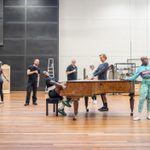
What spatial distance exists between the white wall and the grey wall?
682 millimetres

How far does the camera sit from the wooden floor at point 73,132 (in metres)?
5.34

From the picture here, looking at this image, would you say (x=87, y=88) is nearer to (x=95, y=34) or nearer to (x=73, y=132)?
(x=73, y=132)

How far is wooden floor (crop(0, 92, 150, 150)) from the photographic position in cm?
534

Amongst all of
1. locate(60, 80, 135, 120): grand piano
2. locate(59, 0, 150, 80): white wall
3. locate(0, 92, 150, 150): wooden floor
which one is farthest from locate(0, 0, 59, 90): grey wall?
locate(60, 80, 135, 120): grand piano

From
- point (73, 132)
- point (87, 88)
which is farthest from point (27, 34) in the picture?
point (73, 132)

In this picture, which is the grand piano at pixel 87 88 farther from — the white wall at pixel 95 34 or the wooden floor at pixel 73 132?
the white wall at pixel 95 34

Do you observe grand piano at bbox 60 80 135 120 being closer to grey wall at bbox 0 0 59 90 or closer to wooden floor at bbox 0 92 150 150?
wooden floor at bbox 0 92 150 150

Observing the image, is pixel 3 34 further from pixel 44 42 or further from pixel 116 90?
pixel 116 90

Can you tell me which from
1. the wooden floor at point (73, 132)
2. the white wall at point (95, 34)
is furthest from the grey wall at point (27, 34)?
the wooden floor at point (73, 132)

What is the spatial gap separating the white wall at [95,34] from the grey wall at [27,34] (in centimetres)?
68

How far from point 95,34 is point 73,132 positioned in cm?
1236

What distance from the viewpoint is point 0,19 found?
17500 millimetres

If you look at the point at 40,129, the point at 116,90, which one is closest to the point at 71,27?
the point at 116,90

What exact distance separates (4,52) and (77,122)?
10.9 metres
